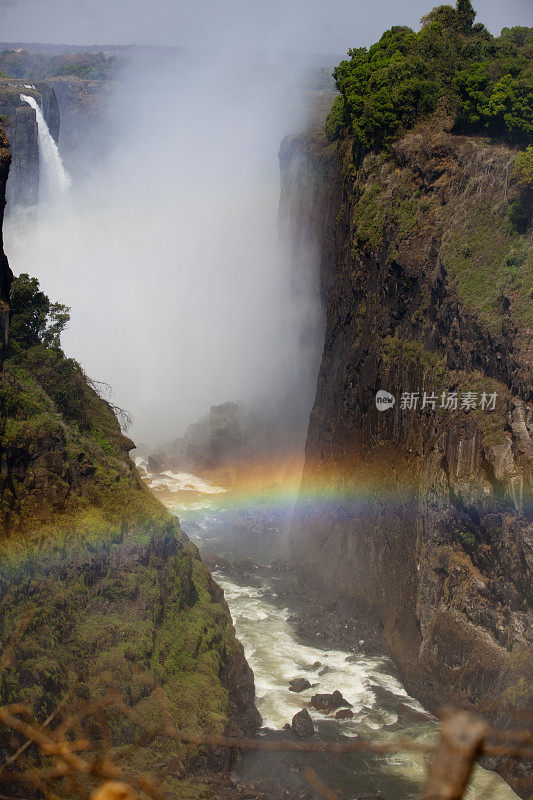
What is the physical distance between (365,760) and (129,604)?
29.4 feet

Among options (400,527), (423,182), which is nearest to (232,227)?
(423,182)

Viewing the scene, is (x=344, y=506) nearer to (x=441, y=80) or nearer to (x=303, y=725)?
(x=303, y=725)

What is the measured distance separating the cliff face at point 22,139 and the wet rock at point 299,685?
67.8 metres

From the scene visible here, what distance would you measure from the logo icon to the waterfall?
6579 centimetres

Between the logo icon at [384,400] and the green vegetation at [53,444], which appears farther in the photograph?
the logo icon at [384,400]

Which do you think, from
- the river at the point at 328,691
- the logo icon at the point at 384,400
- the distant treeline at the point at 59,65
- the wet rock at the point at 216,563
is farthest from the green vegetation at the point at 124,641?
the distant treeline at the point at 59,65

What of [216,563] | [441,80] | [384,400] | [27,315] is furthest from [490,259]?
[216,563]

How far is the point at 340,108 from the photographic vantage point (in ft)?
132

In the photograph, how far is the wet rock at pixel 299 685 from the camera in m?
26.2

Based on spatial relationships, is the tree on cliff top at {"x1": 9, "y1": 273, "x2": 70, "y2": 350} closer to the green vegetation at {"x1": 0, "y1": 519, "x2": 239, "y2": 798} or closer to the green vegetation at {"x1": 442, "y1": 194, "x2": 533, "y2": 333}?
the green vegetation at {"x1": 0, "y1": 519, "x2": 239, "y2": 798}

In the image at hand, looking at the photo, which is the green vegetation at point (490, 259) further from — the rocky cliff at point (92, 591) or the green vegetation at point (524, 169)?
the rocky cliff at point (92, 591)

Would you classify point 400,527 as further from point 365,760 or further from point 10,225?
point 10,225

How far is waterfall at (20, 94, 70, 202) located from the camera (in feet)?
270

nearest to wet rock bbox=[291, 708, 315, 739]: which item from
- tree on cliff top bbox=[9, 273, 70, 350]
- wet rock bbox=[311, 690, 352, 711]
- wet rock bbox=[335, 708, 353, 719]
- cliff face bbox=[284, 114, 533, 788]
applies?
wet rock bbox=[335, 708, 353, 719]
